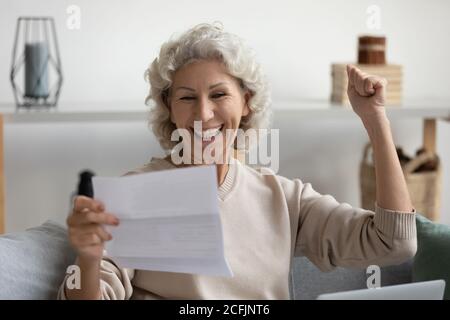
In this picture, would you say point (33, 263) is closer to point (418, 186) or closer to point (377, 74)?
point (377, 74)

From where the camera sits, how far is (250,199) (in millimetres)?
1595

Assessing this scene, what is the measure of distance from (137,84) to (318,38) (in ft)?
2.50

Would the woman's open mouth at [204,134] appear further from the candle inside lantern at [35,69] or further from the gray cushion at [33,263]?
the candle inside lantern at [35,69]

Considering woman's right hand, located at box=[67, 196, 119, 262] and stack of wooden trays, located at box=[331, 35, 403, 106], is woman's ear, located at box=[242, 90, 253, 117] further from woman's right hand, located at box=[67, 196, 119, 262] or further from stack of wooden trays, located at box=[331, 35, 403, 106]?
stack of wooden trays, located at box=[331, 35, 403, 106]

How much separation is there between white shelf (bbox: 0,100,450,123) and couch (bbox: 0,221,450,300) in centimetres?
118

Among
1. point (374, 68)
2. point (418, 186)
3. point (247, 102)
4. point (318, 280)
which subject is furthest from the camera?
point (418, 186)

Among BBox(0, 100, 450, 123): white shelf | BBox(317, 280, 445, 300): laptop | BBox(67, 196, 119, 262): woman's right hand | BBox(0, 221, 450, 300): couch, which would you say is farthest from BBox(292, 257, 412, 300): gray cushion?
BBox(0, 100, 450, 123): white shelf

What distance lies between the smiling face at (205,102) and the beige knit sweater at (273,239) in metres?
0.09

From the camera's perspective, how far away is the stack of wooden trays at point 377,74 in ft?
10.5

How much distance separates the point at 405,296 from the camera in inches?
49.1

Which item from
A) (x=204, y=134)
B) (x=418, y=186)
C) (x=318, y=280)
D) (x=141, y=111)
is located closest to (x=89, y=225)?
(x=204, y=134)

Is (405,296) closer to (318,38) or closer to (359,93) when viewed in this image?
(359,93)

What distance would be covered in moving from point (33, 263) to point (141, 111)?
1449 millimetres
